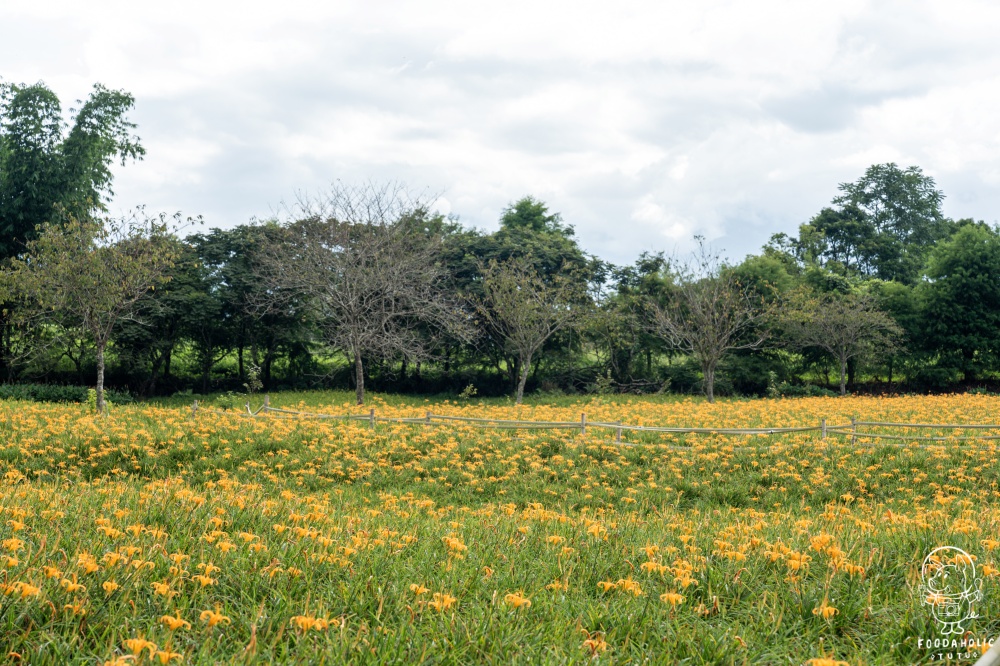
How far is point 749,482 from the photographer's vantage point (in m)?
11.3

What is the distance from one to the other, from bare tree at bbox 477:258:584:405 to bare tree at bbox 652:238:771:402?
4.33 metres

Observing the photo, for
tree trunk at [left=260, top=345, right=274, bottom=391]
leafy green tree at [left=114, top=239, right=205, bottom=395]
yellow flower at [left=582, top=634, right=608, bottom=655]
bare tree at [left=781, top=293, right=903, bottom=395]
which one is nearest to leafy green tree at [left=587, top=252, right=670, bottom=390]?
bare tree at [left=781, top=293, right=903, bottom=395]

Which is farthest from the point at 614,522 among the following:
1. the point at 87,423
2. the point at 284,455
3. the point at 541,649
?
the point at 87,423

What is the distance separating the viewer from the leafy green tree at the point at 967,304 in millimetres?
34781

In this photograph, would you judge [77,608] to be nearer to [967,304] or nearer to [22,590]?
[22,590]

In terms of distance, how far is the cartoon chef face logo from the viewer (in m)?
3.65

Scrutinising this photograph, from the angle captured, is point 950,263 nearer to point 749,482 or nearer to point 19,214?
point 749,482

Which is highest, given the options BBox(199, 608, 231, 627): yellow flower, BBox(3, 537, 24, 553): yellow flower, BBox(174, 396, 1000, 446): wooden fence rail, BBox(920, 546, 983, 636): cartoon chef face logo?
BBox(3, 537, 24, 553): yellow flower

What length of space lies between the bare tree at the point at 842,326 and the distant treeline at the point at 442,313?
108mm

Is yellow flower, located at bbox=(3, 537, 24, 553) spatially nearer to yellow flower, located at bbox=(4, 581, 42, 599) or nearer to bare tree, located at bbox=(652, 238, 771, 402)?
yellow flower, located at bbox=(4, 581, 42, 599)

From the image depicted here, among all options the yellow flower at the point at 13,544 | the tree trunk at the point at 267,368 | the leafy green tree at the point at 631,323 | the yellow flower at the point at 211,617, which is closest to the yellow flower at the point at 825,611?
the yellow flower at the point at 211,617

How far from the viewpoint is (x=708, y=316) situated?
28953mm

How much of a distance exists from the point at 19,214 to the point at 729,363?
32.7m

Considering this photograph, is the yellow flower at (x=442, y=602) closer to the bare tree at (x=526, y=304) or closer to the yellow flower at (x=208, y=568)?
the yellow flower at (x=208, y=568)
